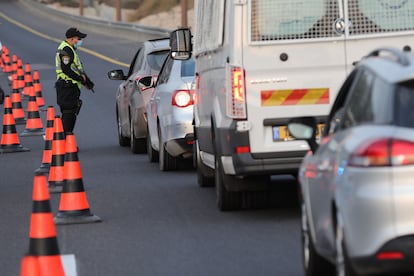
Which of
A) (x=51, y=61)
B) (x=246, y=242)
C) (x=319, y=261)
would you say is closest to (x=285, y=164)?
(x=246, y=242)

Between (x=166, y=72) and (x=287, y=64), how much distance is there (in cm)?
551

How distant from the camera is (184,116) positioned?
17.2 metres

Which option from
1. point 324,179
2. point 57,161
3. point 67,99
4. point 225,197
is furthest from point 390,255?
point 67,99

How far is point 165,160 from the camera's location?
17.9 metres

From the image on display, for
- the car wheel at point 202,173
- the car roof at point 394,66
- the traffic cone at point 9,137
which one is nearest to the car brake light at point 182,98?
the car wheel at point 202,173

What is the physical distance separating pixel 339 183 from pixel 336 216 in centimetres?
27

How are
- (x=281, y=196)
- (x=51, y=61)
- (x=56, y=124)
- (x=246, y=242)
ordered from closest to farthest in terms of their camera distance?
(x=246, y=242) → (x=281, y=196) → (x=56, y=124) → (x=51, y=61)

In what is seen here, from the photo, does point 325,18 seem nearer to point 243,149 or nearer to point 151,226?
point 243,149

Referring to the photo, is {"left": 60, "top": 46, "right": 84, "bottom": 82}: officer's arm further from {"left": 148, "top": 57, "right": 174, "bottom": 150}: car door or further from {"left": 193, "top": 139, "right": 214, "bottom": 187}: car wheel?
{"left": 193, "top": 139, "right": 214, "bottom": 187}: car wheel

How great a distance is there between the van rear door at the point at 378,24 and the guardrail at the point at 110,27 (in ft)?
124

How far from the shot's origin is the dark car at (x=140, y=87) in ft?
65.9

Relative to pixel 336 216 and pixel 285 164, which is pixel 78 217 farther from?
pixel 336 216

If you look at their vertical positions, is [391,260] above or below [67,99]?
below

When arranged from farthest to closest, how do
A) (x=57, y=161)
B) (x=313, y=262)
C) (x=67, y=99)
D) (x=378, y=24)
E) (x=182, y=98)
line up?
(x=67, y=99)
(x=182, y=98)
(x=57, y=161)
(x=378, y=24)
(x=313, y=262)
